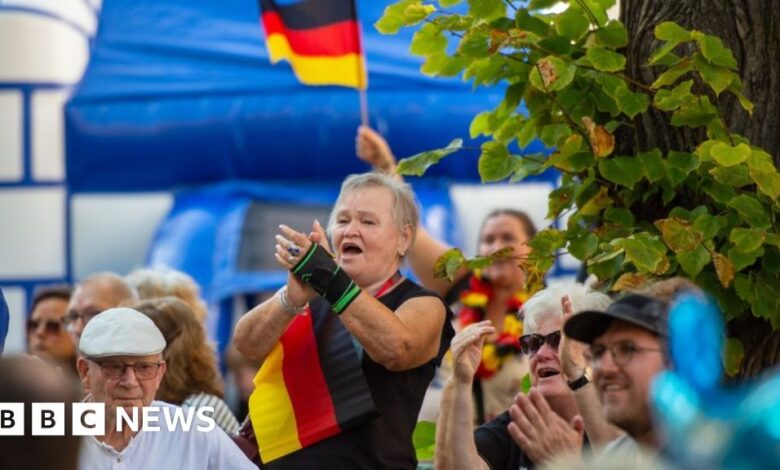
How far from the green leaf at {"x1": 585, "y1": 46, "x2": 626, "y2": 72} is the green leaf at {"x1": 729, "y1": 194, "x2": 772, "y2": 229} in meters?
0.44

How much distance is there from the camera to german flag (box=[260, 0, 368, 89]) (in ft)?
19.3

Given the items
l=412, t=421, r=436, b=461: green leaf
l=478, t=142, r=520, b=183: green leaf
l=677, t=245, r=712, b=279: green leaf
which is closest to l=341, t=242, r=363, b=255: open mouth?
l=478, t=142, r=520, b=183: green leaf

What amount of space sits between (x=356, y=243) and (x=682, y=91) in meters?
0.94

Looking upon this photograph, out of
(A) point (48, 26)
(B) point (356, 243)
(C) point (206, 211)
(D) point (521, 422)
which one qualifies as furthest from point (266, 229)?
(D) point (521, 422)

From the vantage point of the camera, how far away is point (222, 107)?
11.8 meters

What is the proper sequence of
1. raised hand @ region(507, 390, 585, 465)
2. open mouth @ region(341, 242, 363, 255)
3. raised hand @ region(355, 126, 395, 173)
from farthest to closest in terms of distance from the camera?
1. raised hand @ region(355, 126, 395, 173)
2. open mouth @ region(341, 242, 363, 255)
3. raised hand @ region(507, 390, 585, 465)

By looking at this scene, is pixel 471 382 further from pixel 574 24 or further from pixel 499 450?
pixel 574 24

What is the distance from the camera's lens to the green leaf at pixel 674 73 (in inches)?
148

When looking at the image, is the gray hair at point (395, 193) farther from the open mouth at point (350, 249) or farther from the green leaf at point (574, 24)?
the green leaf at point (574, 24)

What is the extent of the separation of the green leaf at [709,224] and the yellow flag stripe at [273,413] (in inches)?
44.2

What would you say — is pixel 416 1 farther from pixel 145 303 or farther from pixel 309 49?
pixel 309 49

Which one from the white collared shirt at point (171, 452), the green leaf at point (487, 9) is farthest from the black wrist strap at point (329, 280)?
the green leaf at point (487, 9)

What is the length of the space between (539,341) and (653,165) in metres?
0.53

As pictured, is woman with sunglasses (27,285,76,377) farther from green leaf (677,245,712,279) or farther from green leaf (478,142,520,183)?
green leaf (677,245,712,279)
